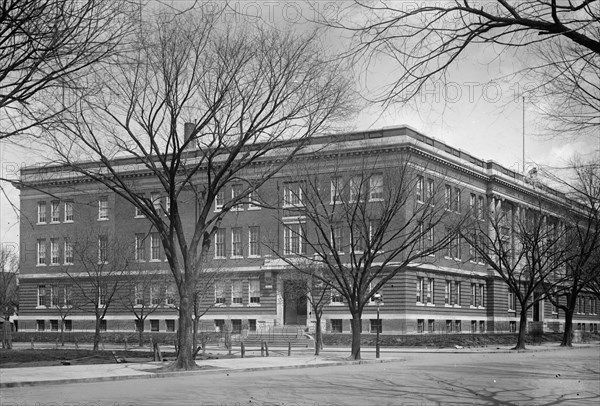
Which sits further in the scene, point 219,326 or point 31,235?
point 31,235

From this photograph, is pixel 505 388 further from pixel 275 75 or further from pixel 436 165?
pixel 436 165

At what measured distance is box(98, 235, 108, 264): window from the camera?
60219mm

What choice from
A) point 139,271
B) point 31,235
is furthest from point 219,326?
point 31,235

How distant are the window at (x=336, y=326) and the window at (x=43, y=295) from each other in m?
29.7

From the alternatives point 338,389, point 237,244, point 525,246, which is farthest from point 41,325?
point 338,389

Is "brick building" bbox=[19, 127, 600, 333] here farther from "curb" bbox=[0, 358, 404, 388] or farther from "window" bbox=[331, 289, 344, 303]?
"curb" bbox=[0, 358, 404, 388]

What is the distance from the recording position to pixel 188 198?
7562cm

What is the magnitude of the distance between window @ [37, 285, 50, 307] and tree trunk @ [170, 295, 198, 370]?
5283 centimetres

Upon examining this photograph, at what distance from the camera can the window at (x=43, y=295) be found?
8069cm

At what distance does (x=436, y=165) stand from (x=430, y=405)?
173ft

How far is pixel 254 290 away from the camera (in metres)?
72.4

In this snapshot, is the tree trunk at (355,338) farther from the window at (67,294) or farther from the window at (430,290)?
the window at (67,294)

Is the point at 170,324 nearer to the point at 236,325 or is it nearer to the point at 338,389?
the point at 236,325

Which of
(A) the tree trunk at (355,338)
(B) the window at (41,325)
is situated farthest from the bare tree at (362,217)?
(B) the window at (41,325)
